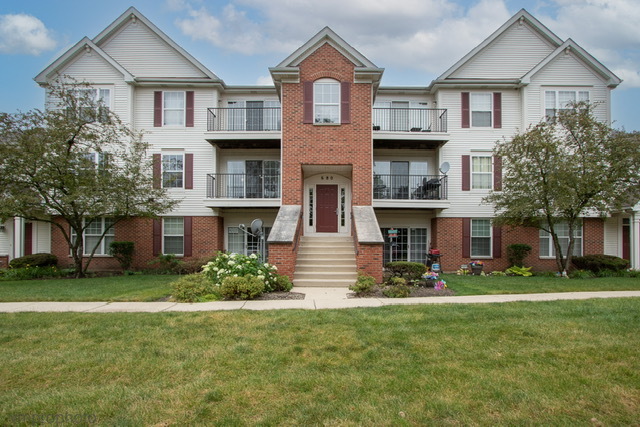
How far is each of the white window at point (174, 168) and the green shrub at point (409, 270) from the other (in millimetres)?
10049

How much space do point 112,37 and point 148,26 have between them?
1741 millimetres

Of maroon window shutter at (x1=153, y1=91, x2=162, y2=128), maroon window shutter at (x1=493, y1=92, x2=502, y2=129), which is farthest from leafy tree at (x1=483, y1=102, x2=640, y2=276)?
maroon window shutter at (x1=153, y1=91, x2=162, y2=128)

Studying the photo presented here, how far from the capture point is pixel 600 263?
14.8m

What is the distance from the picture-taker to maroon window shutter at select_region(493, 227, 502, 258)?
16.2 meters

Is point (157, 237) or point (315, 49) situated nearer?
point (315, 49)

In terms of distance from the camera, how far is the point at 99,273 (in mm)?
15812

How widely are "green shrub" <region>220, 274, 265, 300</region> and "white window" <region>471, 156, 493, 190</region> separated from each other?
11677 mm

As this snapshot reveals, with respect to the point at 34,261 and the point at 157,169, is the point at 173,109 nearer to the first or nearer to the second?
the point at 157,169

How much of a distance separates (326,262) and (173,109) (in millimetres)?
10161

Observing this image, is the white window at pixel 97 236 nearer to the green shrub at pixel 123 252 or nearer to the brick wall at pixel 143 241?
the brick wall at pixel 143 241

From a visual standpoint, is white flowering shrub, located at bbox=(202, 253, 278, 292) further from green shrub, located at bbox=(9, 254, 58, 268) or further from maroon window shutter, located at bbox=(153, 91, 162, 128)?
green shrub, located at bbox=(9, 254, 58, 268)

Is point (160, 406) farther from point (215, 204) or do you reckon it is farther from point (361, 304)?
point (215, 204)

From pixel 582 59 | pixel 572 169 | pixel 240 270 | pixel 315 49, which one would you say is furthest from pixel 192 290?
pixel 582 59

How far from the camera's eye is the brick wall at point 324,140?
13.2m
